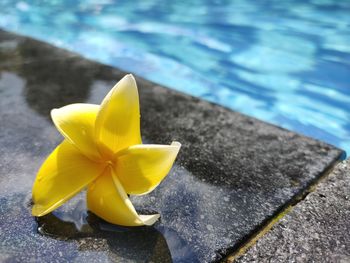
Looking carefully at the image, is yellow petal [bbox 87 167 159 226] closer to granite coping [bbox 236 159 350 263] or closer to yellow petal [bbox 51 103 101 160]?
yellow petal [bbox 51 103 101 160]

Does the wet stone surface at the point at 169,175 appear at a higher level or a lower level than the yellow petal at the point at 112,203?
lower

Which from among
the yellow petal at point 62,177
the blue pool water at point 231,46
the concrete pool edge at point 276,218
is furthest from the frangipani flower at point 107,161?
the blue pool water at point 231,46

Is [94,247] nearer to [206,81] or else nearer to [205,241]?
[205,241]

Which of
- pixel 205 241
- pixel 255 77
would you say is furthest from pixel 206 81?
pixel 205 241

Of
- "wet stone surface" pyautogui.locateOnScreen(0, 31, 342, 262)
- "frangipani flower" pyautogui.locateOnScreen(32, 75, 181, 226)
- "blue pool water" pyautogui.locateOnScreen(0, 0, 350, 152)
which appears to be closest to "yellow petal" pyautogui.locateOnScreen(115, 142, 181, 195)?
"frangipani flower" pyautogui.locateOnScreen(32, 75, 181, 226)

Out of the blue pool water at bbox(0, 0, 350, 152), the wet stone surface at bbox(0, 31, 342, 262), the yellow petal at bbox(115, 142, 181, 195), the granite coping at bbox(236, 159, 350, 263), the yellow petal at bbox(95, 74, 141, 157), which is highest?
the yellow petal at bbox(95, 74, 141, 157)

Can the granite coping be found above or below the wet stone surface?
above

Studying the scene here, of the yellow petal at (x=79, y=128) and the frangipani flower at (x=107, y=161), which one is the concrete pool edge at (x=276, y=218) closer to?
the frangipani flower at (x=107, y=161)

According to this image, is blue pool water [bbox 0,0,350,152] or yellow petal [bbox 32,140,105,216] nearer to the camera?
yellow petal [bbox 32,140,105,216]
